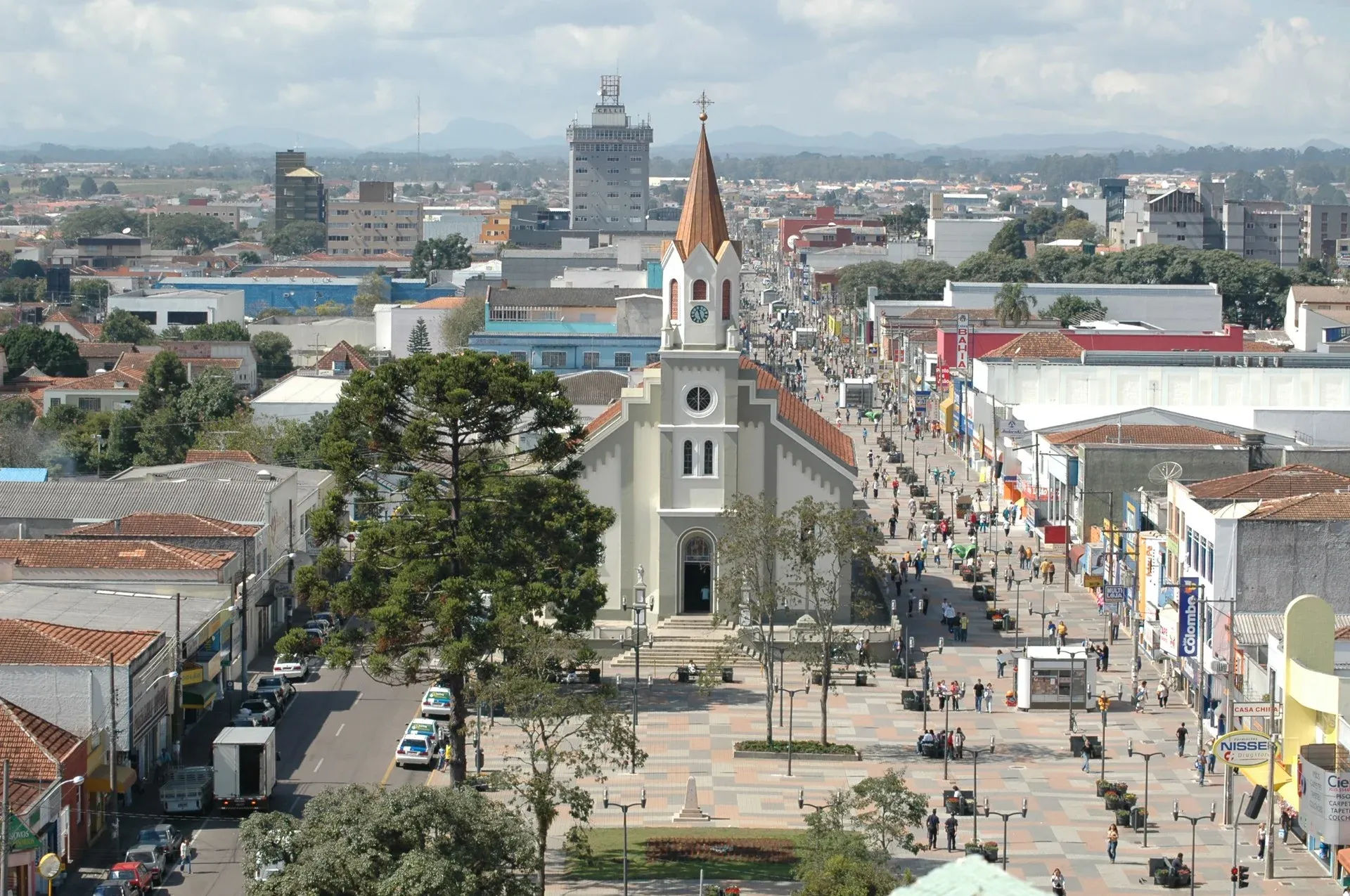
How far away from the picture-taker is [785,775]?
6031cm

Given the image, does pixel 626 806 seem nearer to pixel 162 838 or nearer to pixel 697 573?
pixel 162 838

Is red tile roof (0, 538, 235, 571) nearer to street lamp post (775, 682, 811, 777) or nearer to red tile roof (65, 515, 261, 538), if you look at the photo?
red tile roof (65, 515, 261, 538)

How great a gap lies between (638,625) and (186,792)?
17.3 meters

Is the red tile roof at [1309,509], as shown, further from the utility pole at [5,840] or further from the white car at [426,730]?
the utility pole at [5,840]

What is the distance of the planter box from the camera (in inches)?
2431

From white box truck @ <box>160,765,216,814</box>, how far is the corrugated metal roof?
80.5 feet

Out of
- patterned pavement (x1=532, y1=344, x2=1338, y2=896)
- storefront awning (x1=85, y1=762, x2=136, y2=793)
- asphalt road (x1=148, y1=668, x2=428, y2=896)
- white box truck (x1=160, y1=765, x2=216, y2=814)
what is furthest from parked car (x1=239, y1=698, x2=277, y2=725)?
patterned pavement (x1=532, y1=344, x2=1338, y2=896)

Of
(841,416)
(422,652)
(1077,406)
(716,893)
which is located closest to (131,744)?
(422,652)

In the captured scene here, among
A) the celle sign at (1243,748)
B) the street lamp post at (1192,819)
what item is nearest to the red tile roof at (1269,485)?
the street lamp post at (1192,819)

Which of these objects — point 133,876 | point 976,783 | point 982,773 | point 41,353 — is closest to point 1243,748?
point 976,783

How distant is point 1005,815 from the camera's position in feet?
170

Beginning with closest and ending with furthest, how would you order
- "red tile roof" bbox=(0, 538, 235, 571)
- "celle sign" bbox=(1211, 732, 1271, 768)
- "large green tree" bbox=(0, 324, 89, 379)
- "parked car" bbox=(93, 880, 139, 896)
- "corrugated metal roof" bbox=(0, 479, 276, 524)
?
"parked car" bbox=(93, 880, 139, 896) < "celle sign" bbox=(1211, 732, 1271, 768) < "red tile roof" bbox=(0, 538, 235, 571) < "corrugated metal roof" bbox=(0, 479, 276, 524) < "large green tree" bbox=(0, 324, 89, 379)

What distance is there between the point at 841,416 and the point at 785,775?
3413 inches

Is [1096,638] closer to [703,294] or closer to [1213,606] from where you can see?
[1213,606]
